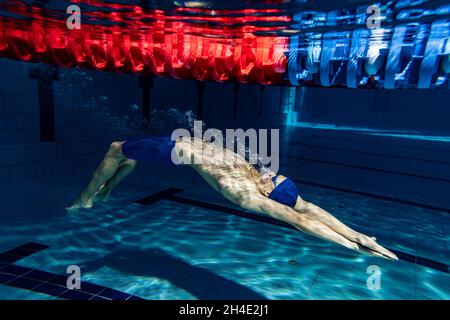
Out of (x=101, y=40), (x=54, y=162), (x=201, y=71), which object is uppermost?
(x=101, y=40)

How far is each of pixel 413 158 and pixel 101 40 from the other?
1152 cm

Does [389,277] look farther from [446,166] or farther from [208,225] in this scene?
[446,166]

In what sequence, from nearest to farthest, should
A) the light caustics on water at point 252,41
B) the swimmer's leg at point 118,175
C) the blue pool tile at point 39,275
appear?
1. the blue pool tile at point 39,275
2. the light caustics on water at point 252,41
3. the swimmer's leg at point 118,175

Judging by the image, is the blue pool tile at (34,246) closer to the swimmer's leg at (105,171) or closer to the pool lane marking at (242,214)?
the swimmer's leg at (105,171)

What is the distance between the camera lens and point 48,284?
3230mm

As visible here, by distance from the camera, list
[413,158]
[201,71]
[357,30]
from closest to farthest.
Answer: [357,30] < [201,71] < [413,158]

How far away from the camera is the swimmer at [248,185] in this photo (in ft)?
7.61

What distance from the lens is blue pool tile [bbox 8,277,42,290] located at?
3169 millimetres

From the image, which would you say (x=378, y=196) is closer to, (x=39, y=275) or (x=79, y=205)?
(x=79, y=205)

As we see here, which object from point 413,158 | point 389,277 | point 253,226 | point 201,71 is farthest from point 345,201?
point 413,158

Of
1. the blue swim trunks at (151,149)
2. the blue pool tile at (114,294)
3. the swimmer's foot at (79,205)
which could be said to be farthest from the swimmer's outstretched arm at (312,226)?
the swimmer's foot at (79,205)

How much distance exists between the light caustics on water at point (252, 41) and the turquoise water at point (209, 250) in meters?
2.41

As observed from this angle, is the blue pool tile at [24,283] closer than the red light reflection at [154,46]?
Yes
